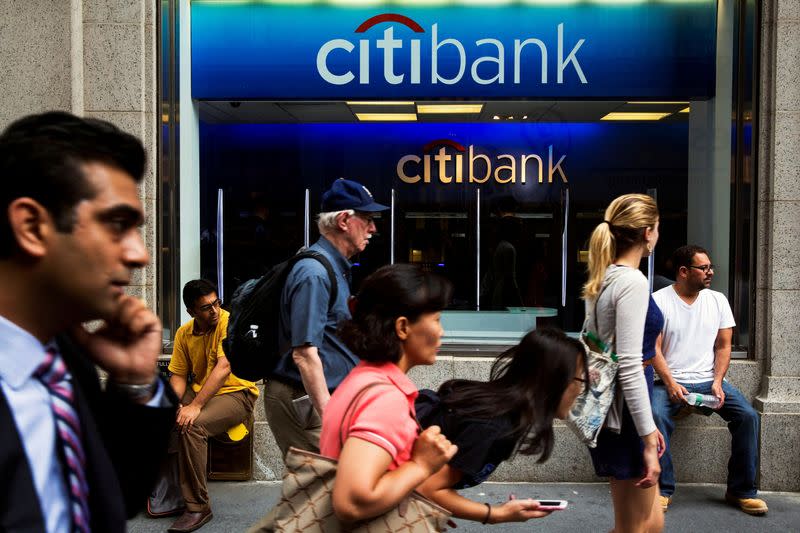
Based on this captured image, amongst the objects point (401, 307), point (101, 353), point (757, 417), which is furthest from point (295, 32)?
point (101, 353)

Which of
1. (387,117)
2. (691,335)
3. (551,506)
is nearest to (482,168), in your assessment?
(387,117)

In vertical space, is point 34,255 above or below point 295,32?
below

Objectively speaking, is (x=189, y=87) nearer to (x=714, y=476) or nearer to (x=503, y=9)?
(x=503, y=9)

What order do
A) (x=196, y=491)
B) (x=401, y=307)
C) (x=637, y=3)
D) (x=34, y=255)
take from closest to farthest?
(x=34, y=255) → (x=401, y=307) → (x=196, y=491) → (x=637, y=3)

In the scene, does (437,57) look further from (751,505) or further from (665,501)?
(751,505)

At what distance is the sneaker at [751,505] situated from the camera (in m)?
5.83

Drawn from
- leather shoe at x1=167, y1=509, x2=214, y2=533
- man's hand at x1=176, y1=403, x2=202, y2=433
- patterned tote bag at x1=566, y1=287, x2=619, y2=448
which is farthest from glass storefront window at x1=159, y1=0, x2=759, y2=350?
patterned tote bag at x1=566, y1=287, x2=619, y2=448

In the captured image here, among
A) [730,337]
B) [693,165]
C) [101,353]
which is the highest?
[693,165]

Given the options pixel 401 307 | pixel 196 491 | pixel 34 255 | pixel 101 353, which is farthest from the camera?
pixel 196 491

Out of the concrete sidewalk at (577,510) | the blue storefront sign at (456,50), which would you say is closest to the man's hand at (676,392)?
the concrete sidewalk at (577,510)

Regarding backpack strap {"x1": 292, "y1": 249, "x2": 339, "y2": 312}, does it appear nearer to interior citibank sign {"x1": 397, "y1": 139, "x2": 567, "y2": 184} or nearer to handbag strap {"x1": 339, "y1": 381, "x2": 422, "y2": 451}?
handbag strap {"x1": 339, "y1": 381, "x2": 422, "y2": 451}

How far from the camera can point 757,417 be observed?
6.15m

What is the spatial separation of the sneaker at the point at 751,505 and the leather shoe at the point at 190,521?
11.6 ft

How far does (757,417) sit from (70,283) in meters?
5.80
